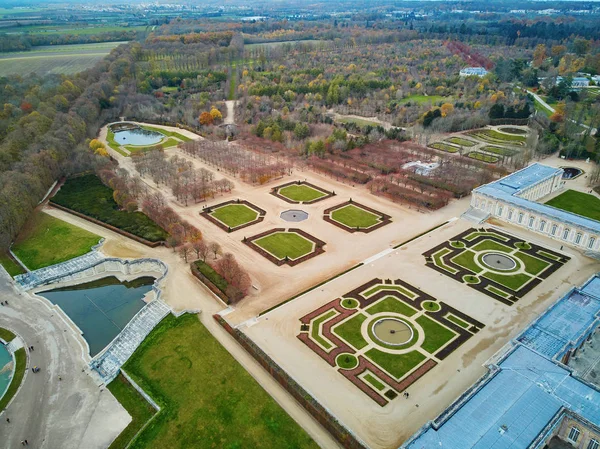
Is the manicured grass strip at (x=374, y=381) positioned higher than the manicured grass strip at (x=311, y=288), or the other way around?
the manicured grass strip at (x=374, y=381)

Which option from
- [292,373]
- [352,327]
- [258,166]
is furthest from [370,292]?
[258,166]

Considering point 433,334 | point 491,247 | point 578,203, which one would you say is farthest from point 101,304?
point 578,203

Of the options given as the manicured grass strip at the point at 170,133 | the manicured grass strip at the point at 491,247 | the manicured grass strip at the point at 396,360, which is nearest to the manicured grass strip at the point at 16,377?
the manicured grass strip at the point at 396,360

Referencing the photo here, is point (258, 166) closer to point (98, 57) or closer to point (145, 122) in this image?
point (145, 122)

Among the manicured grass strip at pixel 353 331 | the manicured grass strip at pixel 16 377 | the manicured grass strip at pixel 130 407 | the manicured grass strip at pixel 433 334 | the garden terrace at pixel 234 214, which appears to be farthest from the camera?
the garden terrace at pixel 234 214

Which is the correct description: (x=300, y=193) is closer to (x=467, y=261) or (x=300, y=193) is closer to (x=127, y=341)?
(x=467, y=261)

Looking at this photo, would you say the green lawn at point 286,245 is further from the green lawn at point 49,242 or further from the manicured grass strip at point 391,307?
the green lawn at point 49,242
